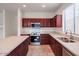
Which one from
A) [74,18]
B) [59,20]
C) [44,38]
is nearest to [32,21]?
[44,38]

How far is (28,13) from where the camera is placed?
29.5 ft

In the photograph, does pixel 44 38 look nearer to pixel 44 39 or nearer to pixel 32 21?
pixel 44 39

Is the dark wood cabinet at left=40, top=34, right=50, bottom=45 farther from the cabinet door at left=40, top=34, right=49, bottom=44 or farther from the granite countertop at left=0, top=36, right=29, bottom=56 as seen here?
the granite countertop at left=0, top=36, right=29, bottom=56

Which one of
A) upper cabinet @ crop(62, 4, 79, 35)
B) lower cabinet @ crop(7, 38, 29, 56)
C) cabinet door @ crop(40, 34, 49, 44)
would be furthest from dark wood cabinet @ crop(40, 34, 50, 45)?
lower cabinet @ crop(7, 38, 29, 56)

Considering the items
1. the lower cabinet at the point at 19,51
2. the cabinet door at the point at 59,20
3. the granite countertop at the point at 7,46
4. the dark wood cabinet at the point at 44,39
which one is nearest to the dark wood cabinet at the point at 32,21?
the dark wood cabinet at the point at 44,39

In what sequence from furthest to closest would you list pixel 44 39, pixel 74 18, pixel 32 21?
pixel 32 21, pixel 44 39, pixel 74 18

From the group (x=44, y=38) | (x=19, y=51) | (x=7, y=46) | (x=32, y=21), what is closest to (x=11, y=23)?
(x=32, y=21)

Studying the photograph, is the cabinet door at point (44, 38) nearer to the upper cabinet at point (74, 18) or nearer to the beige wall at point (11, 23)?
the beige wall at point (11, 23)

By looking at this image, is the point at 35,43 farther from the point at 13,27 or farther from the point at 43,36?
the point at 13,27

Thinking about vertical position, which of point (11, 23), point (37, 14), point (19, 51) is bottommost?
point (19, 51)

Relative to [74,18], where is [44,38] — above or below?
below

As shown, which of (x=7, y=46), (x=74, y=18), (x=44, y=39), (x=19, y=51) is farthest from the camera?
(x=44, y=39)

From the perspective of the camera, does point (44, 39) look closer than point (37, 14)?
Yes

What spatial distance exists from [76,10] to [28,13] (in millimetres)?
4694
